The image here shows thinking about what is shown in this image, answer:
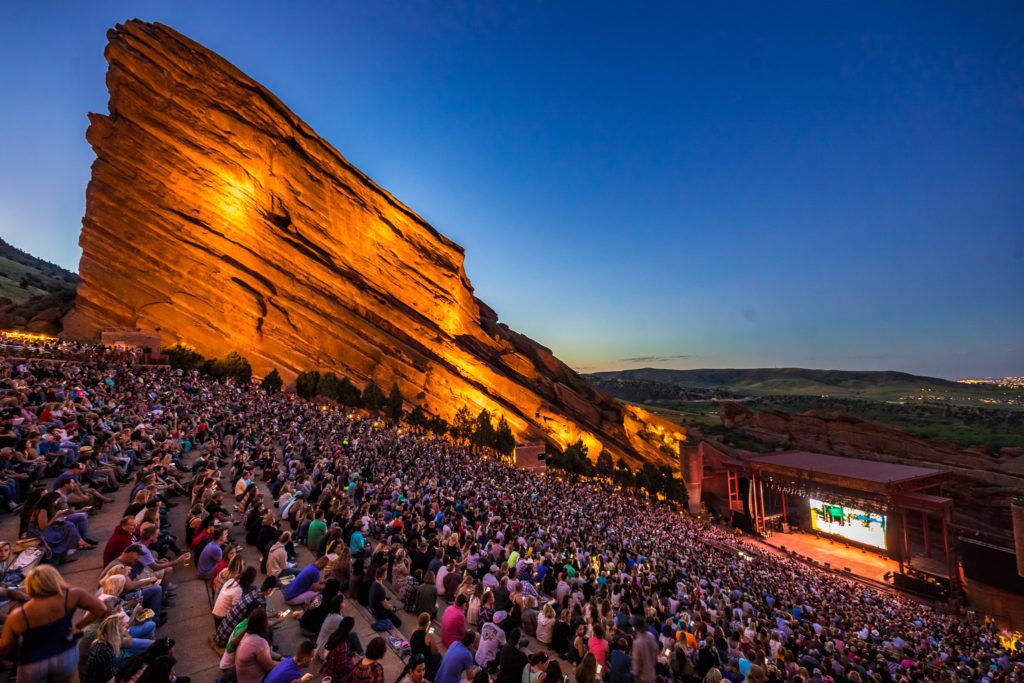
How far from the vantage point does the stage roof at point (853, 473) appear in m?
29.1

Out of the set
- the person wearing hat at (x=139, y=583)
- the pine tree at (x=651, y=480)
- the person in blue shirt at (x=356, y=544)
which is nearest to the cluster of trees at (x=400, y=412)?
the pine tree at (x=651, y=480)

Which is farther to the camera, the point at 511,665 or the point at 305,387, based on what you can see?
the point at 305,387

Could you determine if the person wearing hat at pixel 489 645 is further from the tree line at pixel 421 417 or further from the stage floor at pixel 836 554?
the tree line at pixel 421 417

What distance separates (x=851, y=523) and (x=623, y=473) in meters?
23.9

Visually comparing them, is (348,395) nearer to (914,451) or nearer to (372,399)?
(372,399)

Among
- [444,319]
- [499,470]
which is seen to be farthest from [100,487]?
[444,319]

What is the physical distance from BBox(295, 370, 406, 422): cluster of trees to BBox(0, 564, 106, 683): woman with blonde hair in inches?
1771

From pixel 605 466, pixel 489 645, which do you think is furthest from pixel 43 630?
pixel 605 466

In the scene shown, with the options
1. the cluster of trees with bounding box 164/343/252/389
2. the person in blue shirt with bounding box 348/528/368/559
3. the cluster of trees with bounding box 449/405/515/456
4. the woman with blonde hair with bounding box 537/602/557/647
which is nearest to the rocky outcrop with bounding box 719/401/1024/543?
the cluster of trees with bounding box 449/405/515/456

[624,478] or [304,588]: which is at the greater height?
[304,588]

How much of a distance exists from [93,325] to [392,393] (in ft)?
98.0

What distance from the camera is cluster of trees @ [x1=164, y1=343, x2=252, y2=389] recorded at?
130 ft

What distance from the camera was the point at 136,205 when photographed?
46.0 meters

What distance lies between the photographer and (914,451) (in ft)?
194
